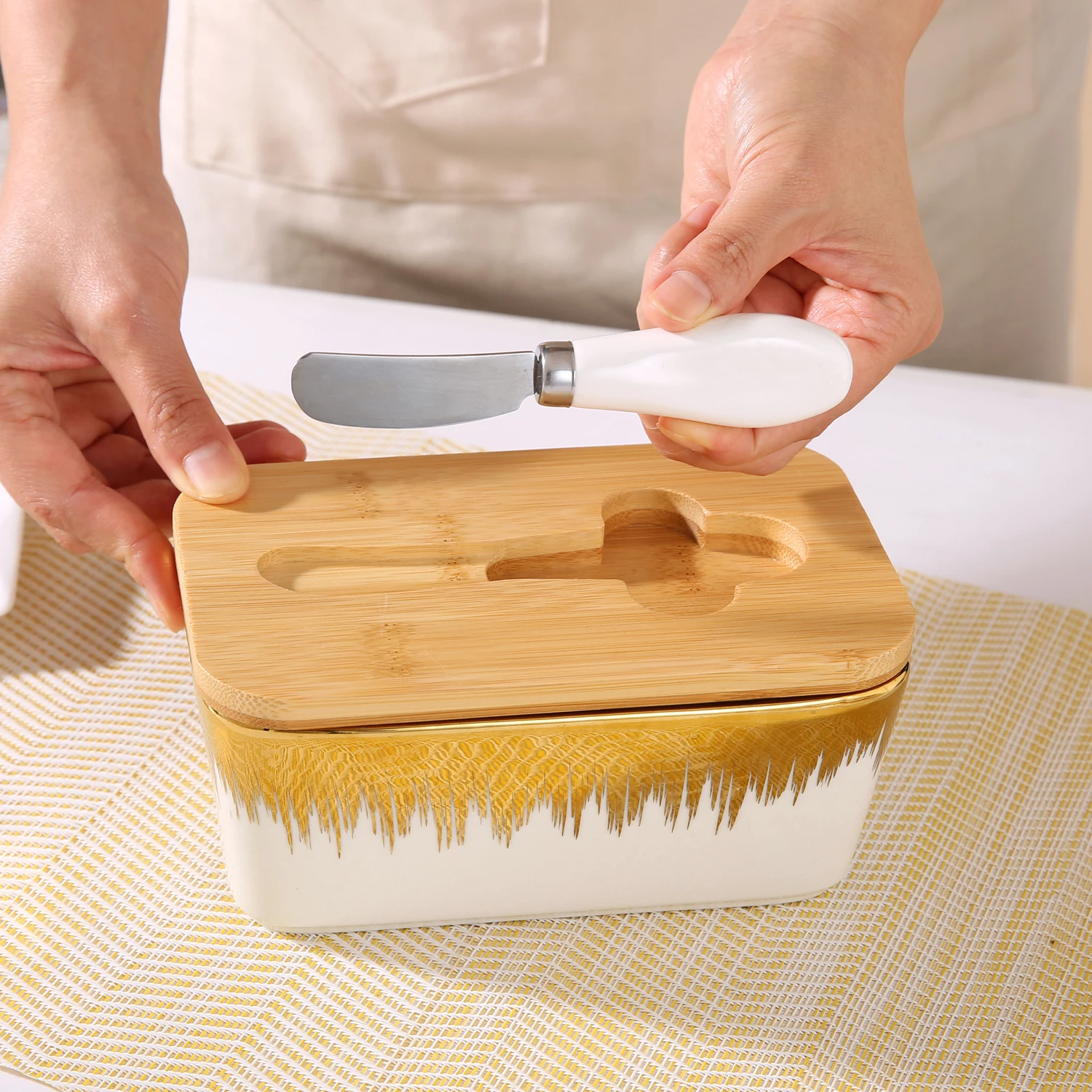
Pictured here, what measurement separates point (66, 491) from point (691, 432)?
0.31 metres

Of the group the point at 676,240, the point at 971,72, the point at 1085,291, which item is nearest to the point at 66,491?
the point at 676,240

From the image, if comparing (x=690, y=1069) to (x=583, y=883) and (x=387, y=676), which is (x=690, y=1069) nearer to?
(x=583, y=883)

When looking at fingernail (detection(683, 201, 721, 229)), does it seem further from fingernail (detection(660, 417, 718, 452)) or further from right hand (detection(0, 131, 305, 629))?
right hand (detection(0, 131, 305, 629))

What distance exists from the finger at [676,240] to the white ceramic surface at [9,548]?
13.6 inches

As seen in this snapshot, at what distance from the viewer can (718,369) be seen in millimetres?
451

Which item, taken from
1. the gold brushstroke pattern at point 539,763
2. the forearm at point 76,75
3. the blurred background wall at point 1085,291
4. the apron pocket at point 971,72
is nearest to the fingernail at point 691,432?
the gold brushstroke pattern at point 539,763

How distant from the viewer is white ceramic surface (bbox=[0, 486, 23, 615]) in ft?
1.99

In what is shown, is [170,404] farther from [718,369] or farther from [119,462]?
[718,369]

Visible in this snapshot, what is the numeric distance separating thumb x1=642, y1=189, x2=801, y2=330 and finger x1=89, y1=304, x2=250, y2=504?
0.19 meters

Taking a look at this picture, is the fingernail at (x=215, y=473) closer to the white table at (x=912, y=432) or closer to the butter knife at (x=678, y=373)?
the butter knife at (x=678, y=373)

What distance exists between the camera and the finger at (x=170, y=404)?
504 millimetres

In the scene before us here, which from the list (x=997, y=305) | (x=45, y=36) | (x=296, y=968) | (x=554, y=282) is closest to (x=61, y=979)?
(x=296, y=968)

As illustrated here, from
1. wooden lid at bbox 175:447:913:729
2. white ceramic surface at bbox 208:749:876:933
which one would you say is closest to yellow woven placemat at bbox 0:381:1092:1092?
white ceramic surface at bbox 208:749:876:933

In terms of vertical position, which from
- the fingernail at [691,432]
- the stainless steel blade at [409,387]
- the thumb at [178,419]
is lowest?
the thumb at [178,419]
